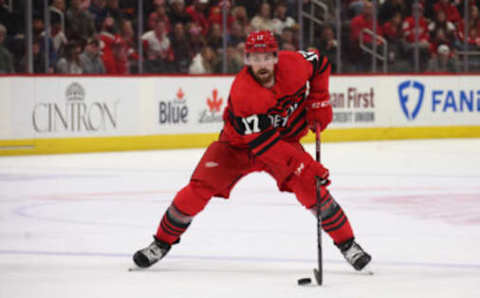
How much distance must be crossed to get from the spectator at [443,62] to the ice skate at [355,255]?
30.4 feet

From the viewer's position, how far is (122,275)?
4078 mm

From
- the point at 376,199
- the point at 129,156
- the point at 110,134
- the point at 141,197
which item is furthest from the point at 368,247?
the point at 110,134


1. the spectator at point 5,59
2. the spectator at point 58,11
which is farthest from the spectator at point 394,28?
the spectator at point 5,59

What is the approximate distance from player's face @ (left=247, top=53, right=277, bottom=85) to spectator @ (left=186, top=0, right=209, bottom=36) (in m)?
7.70

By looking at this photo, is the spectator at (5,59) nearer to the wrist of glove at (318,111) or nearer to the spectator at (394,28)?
the spectator at (394,28)

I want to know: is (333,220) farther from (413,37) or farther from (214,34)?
(413,37)

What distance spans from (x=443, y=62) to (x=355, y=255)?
31.0ft

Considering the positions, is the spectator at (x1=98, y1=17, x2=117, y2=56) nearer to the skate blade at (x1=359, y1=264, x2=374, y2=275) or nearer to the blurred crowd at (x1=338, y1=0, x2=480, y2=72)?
the blurred crowd at (x1=338, y1=0, x2=480, y2=72)

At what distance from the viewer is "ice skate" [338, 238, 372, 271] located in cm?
402

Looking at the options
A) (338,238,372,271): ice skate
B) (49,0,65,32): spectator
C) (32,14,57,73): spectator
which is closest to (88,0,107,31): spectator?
(49,0,65,32): spectator

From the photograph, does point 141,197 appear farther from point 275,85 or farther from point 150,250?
point 275,85

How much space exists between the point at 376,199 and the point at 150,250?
284 centimetres

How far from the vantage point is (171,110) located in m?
11.3

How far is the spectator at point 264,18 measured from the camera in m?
12.0
